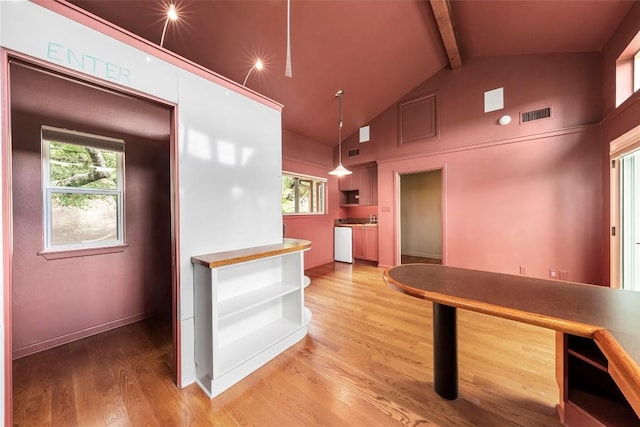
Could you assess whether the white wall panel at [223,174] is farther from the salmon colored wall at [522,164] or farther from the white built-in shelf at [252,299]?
the salmon colored wall at [522,164]

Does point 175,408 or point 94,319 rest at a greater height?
point 94,319

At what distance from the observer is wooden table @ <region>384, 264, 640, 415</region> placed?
743 millimetres

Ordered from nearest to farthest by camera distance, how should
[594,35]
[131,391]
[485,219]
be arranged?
[131,391] → [594,35] → [485,219]

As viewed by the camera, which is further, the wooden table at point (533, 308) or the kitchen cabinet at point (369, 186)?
the kitchen cabinet at point (369, 186)

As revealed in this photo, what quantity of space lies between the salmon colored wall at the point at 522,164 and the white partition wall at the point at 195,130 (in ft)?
11.0

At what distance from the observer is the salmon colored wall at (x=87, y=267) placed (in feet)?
6.44

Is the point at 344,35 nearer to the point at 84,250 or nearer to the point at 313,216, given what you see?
the point at 313,216

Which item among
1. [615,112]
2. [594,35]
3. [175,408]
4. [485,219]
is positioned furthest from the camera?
[485,219]

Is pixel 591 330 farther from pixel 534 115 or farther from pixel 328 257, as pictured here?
pixel 328 257

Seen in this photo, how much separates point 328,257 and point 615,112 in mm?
4795

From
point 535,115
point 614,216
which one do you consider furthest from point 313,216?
point 614,216

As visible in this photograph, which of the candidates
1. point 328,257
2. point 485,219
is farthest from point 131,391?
point 485,219

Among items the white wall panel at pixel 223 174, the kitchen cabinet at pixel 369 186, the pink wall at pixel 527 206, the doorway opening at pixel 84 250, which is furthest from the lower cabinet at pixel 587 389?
the kitchen cabinet at pixel 369 186

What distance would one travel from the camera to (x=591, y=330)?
2.79 feet
